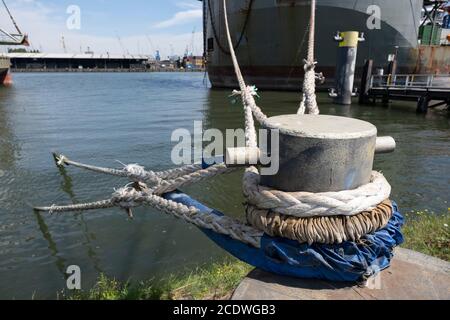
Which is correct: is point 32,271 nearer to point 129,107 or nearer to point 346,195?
point 346,195

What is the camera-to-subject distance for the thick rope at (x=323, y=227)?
67.9 inches

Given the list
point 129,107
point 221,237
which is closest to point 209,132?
point 129,107

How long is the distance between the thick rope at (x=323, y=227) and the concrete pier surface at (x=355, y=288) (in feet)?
0.93

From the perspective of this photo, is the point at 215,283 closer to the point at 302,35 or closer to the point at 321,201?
the point at 321,201

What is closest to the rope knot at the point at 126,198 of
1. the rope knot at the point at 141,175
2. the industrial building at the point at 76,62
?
the rope knot at the point at 141,175

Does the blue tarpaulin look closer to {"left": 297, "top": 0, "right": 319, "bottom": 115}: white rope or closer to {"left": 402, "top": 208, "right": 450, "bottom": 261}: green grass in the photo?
{"left": 402, "top": 208, "right": 450, "bottom": 261}: green grass

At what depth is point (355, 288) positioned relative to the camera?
1.87m

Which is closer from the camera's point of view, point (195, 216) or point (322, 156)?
point (322, 156)

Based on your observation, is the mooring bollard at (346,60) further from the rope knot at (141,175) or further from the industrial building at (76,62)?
the industrial building at (76,62)

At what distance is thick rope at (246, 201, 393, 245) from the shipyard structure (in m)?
23.6

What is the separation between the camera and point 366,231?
179 cm

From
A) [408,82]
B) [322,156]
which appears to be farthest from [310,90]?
[408,82]

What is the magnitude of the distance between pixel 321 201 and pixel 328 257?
12.0 inches
